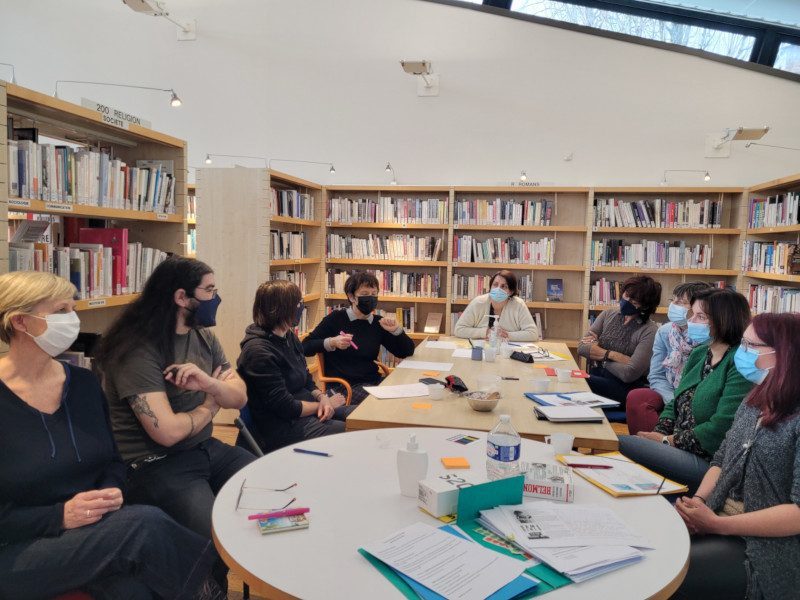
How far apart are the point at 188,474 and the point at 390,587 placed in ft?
4.25

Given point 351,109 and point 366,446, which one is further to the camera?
point 351,109

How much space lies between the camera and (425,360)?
3883mm

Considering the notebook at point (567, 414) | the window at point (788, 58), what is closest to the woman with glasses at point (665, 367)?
the notebook at point (567, 414)

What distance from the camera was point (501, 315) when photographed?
492 cm

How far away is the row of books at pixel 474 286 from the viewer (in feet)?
20.5

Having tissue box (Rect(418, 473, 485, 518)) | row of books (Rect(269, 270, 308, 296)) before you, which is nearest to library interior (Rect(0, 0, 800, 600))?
tissue box (Rect(418, 473, 485, 518))

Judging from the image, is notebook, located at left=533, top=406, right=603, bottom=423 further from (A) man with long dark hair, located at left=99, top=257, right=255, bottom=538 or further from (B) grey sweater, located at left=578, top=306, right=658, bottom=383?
(B) grey sweater, located at left=578, top=306, right=658, bottom=383

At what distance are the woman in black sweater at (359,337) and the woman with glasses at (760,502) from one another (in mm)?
2290

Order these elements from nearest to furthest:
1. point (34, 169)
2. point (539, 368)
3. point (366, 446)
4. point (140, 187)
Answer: point (366, 446) < point (34, 169) < point (140, 187) < point (539, 368)

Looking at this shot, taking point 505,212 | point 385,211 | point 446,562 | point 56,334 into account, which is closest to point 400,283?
point 385,211

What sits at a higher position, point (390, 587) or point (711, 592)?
point (390, 587)

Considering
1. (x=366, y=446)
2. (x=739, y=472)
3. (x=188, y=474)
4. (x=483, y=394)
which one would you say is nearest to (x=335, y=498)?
(x=366, y=446)

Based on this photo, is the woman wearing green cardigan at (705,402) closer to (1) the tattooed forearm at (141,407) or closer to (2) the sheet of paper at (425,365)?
(2) the sheet of paper at (425,365)

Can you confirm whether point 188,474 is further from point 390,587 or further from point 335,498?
point 390,587
